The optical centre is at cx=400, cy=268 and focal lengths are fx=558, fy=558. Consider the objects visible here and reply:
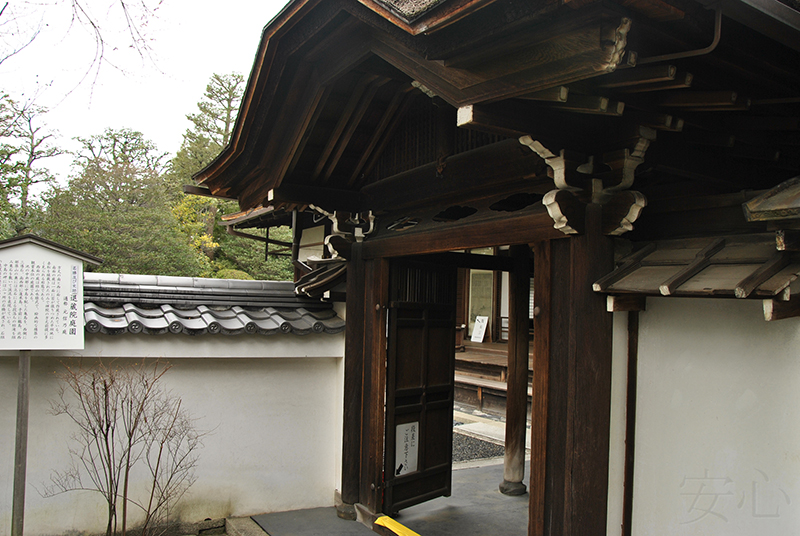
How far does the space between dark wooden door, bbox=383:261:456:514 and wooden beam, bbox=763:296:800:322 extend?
3481 mm

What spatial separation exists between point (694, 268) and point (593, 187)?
78cm

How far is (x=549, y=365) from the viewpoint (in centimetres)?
360

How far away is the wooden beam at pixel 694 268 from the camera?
282 centimetres

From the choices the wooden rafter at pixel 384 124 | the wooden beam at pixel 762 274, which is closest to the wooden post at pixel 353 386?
the wooden rafter at pixel 384 124

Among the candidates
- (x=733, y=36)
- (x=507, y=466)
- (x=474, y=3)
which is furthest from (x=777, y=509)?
(x=507, y=466)

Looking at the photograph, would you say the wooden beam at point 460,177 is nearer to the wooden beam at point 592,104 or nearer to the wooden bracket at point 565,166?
the wooden bracket at point 565,166

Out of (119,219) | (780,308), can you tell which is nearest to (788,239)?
(780,308)

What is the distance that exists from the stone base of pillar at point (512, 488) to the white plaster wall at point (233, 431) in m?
2.00

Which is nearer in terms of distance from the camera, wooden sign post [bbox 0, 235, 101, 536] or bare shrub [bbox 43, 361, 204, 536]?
wooden sign post [bbox 0, 235, 101, 536]

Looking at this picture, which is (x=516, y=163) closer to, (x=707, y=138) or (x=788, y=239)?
(x=707, y=138)

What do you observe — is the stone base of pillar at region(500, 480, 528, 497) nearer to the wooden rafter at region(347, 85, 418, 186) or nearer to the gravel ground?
the gravel ground

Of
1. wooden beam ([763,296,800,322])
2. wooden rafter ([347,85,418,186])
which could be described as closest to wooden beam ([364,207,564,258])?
wooden rafter ([347,85,418,186])

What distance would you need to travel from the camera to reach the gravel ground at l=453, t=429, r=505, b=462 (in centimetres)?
838

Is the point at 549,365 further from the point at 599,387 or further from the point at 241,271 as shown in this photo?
the point at 241,271
